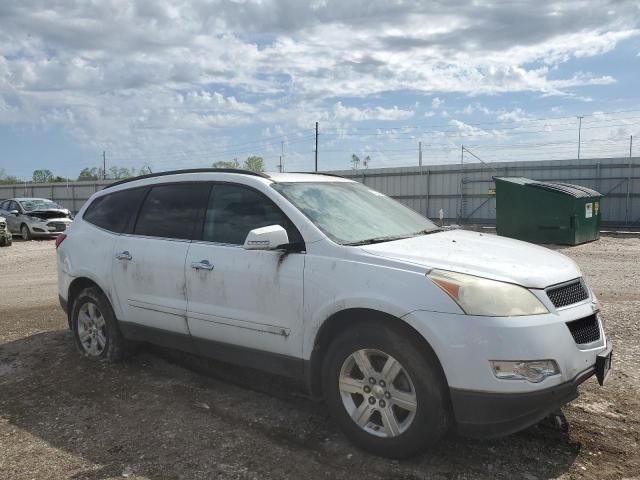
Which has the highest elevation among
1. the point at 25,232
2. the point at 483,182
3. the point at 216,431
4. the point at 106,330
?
the point at 483,182

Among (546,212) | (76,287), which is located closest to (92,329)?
(76,287)

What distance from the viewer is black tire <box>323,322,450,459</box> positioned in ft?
10.2

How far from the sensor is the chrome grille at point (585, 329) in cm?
319

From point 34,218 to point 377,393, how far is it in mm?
19476

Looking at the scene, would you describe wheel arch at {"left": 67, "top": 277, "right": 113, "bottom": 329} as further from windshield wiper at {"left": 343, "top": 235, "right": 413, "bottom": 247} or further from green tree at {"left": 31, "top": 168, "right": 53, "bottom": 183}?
green tree at {"left": 31, "top": 168, "right": 53, "bottom": 183}

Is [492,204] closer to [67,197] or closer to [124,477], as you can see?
[124,477]

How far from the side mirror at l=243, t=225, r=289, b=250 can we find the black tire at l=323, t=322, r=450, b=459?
0.72 meters

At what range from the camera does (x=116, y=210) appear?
5.22 metres

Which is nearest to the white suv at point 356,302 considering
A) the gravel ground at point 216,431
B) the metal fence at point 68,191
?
the gravel ground at point 216,431

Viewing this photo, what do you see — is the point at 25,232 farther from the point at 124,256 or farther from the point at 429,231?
the point at 429,231

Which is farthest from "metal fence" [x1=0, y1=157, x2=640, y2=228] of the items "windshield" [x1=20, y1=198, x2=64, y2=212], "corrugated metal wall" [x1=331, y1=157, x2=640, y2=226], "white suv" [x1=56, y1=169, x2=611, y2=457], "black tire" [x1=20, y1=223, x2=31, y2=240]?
"white suv" [x1=56, y1=169, x2=611, y2=457]

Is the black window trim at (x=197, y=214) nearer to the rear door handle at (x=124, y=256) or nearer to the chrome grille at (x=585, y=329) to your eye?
the rear door handle at (x=124, y=256)

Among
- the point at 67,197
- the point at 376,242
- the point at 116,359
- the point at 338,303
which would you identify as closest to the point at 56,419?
the point at 116,359

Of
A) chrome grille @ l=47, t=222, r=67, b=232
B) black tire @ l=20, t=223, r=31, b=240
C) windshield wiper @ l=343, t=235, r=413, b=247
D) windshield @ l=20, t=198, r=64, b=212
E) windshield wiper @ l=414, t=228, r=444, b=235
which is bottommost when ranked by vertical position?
black tire @ l=20, t=223, r=31, b=240
